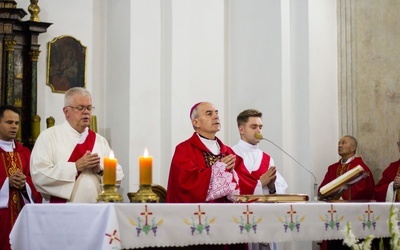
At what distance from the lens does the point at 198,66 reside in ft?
29.8

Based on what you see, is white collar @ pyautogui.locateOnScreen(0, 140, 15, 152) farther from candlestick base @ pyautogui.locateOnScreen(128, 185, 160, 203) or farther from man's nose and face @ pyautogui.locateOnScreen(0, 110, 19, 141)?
candlestick base @ pyautogui.locateOnScreen(128, 185, 160, 203)

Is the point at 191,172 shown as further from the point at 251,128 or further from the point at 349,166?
the point at 349,166

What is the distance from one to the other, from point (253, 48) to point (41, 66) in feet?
9.20

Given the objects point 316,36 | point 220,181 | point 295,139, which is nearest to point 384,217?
point 220,181

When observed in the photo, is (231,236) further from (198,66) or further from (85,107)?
(198,66)

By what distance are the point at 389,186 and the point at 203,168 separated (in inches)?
136

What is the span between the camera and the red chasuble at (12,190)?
6.75 metres

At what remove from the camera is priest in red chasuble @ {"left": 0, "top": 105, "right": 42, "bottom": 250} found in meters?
6.61

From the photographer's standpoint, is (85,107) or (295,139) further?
(295,139)

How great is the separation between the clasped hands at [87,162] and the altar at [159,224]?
1.07m

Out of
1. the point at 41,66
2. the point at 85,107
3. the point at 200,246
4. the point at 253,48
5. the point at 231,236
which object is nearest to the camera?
the point at 231,236

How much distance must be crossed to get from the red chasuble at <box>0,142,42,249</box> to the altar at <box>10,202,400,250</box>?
245 centimetres

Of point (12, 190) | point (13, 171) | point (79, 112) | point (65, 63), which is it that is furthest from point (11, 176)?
point (65, 63)

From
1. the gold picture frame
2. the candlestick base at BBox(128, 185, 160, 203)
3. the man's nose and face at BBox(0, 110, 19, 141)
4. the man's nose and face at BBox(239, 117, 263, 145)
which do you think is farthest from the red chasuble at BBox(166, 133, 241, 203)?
the gold picture frame
